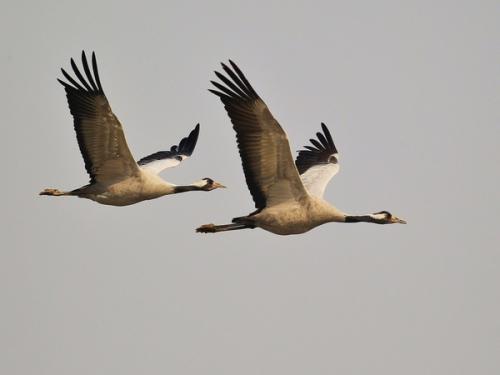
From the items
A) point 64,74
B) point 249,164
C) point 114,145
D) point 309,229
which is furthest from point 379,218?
point 64,74

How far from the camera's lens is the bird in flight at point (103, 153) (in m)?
23.9

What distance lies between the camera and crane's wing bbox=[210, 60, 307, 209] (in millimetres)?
20875

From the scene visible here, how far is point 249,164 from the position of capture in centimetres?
2150

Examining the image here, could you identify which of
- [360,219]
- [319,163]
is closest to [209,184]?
[319,163]

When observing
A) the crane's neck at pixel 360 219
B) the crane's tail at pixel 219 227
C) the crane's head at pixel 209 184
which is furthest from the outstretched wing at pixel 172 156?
A: the crane's neck at pixel 360 219

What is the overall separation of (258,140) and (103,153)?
181 inches

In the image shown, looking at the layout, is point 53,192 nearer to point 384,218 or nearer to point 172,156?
point 172,156

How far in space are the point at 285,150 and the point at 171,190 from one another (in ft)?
17.0

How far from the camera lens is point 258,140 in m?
21.0

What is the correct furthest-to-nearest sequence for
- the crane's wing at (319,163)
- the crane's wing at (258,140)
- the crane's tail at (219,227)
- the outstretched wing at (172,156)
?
1. the outstretched wing at (172,156)
2. the crane's wing at (319,163)
3. the crane's tail at (219,227)
4. the crane's wing at (258,140)

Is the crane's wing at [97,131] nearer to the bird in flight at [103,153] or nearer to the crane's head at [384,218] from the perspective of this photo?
the bird in flight at [103,153]

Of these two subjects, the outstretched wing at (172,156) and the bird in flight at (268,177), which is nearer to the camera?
the bird in flight at (268,177)

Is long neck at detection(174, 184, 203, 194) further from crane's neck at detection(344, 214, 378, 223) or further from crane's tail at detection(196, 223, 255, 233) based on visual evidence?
crane's neck at detection(344, 214, 378, 223)

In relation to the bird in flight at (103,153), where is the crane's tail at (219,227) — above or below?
below
